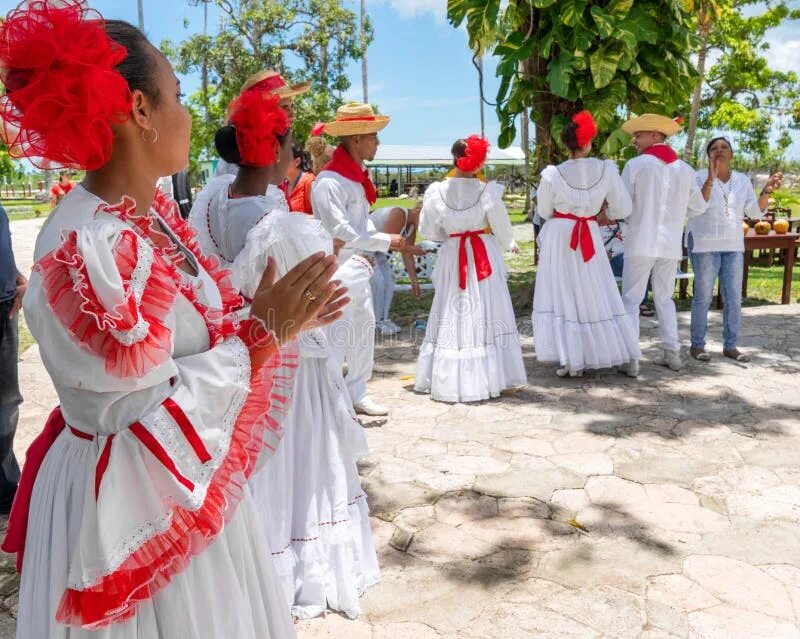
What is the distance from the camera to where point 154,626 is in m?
1.40

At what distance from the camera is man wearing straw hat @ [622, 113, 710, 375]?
6.12 m

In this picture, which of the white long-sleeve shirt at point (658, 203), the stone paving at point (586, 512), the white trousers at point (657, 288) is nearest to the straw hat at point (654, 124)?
the white long-sleeve shirt at point (658, 203)

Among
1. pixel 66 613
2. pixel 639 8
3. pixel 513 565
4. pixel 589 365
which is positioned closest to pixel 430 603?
pixel 513 565

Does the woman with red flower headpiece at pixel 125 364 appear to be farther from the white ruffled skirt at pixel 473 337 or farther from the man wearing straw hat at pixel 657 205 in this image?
the man wearing straw hat at pixel 657 205

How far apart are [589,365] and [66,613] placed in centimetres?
545

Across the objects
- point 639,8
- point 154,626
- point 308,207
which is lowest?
point 154,626

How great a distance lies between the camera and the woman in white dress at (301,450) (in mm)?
2752

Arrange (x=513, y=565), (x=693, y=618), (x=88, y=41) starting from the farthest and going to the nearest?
(x=513, y=565), (x=693, y=618), (x=88, y=41)

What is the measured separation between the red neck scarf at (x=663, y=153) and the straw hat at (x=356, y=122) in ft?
8.08

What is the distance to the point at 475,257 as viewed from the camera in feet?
19.1

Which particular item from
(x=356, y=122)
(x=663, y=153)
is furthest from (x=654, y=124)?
(x=356, y=122)

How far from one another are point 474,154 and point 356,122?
1.07 metres

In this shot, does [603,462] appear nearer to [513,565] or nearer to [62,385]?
[513,565]

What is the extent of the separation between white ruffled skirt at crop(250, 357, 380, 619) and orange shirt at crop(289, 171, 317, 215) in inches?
140
